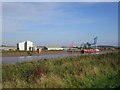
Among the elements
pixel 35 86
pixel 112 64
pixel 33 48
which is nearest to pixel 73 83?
pixel 35 86

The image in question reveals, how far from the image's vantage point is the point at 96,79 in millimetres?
7000

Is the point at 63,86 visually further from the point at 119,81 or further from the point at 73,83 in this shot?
the point at 119,81

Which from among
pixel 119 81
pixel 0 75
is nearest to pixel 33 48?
pixel 0 75

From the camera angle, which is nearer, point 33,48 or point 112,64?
point 112,64

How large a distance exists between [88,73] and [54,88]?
7.83 feet

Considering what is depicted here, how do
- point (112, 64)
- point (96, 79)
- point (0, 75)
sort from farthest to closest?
point (112, 64) < point (0, 75) < point (96, 79)

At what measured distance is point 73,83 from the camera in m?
6.58

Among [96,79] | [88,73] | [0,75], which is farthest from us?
[0,75]

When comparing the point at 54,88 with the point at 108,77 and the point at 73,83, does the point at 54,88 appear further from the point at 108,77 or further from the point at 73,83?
the point at 108,77

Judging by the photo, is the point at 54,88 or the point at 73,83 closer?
the point at 54,88

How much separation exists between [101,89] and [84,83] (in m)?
0.78

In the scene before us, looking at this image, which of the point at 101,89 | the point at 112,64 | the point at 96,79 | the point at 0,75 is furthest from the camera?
the point at 112,64

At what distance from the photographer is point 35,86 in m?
6.24

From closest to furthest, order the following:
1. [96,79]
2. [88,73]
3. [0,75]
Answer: [96,79] < [88,73] < [0,75]
